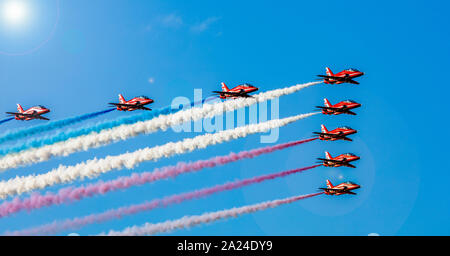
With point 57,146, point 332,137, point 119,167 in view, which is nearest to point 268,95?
point 332,137

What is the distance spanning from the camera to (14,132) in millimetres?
88125

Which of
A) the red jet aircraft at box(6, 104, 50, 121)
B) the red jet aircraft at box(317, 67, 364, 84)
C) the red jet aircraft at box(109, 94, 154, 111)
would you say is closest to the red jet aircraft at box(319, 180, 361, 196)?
the red jet aircraft at box(317, 67, 364, 84)

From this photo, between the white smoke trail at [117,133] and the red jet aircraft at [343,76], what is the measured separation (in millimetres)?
9651

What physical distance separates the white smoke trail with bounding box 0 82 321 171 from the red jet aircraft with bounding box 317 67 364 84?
9.65 metres

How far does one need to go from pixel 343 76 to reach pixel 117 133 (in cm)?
3716

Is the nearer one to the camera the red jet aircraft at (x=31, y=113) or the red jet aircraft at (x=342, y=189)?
the red jet aircraft at (x=31, y=113)

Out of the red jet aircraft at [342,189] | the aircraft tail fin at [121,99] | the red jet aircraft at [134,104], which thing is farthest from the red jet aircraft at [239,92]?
the red jet aircraft at [342,189]

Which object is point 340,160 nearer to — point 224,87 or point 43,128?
point 224,87

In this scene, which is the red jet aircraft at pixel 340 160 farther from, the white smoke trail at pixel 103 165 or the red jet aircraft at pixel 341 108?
the white smoke trail at pixel 103 165

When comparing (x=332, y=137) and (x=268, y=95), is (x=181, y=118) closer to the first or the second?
(x=268, y=95)

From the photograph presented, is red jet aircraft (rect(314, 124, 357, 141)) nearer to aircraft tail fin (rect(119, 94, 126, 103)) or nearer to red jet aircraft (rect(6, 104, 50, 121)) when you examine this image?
aircraft tail fin (rect(119, 94, 126, 103))

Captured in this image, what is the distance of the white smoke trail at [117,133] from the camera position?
8419 cm

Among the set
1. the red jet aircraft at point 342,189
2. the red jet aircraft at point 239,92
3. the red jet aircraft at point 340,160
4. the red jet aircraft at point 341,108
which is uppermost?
the red jet aircraft at point 239,92

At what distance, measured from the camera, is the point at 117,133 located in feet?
285
